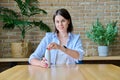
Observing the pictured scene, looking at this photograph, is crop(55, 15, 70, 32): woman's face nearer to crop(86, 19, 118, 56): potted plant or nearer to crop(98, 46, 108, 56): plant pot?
crop(86, 19, 118, 56): potted plant

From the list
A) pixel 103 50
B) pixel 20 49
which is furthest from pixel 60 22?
pixel 103 50

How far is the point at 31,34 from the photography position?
14.4ft

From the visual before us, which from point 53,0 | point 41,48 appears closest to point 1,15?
point 53,0

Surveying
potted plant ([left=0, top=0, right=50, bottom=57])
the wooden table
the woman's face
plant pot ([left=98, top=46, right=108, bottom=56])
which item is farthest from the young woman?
plant pot ([left=98, top=46, right=108, bottom=56])

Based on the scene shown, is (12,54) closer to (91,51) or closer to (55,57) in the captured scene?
(91,51)

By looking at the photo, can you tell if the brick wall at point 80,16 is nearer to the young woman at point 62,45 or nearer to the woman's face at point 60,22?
the young woman at point 62,45

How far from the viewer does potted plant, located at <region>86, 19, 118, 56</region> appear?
413cm

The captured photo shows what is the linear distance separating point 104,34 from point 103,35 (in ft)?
0.08

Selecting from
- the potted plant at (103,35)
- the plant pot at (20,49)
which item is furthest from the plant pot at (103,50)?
the plant pot at (20,49)

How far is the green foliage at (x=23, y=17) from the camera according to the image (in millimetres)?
4040

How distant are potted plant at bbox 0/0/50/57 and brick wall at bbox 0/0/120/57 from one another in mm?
131

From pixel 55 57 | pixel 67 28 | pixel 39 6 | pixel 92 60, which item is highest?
pixel 39 6

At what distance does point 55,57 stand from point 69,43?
0.25 m

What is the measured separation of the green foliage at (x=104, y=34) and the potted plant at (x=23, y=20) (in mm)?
821
